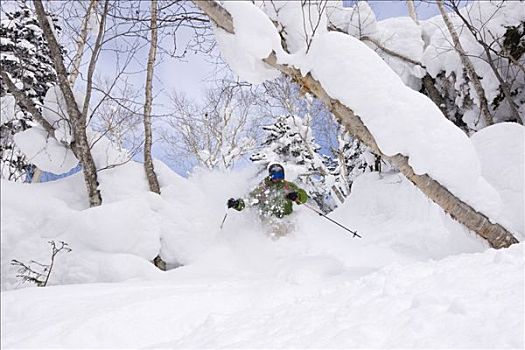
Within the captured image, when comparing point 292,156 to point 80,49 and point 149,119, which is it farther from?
point 80,49

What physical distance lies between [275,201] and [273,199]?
54 millimetres

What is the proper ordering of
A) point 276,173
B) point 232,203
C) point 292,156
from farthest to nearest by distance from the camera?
point 292,156 → point 276,173 → point 232,203

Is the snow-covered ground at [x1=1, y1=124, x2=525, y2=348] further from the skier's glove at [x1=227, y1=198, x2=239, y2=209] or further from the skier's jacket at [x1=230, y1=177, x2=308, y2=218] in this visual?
the skier's glove at [x1=227, y1=198, x2=239, y2=209]

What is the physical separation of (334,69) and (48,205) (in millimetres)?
4285

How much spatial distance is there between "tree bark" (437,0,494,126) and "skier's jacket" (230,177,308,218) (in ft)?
11.6

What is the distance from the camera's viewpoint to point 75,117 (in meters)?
5.26

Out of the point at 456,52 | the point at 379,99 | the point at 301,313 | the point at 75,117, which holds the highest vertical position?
the point at 456,52

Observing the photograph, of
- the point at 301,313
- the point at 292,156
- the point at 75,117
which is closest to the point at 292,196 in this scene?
the point at 75,117

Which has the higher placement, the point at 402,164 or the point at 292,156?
the point at 292,156

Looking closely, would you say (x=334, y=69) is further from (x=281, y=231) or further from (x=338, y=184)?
(x=338, y=184)

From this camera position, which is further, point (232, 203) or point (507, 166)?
point (232, 203)

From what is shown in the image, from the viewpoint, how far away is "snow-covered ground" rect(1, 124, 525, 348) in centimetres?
178

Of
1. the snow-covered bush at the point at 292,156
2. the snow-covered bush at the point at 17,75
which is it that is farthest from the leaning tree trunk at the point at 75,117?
the snow-covered bush at the point at 292,156

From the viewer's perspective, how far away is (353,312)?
6.47ft
